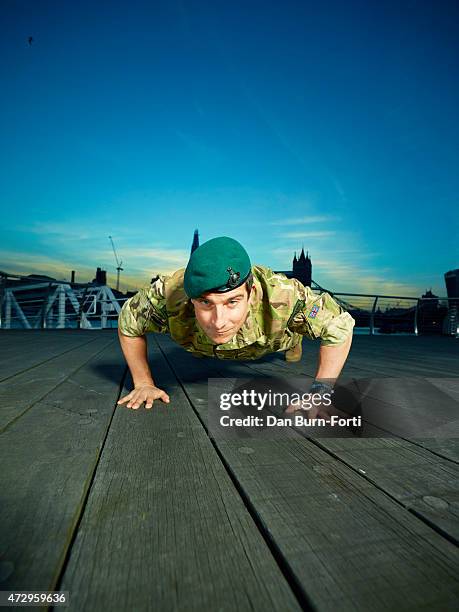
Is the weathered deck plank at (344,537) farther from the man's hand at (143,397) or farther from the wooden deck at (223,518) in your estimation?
the man's hand at (143,397)

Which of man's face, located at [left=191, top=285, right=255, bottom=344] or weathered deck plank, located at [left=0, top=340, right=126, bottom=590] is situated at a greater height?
man's face, located at [left=191, top=285, right=255, bottom=344]

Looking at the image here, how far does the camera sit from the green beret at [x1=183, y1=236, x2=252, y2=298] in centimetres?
143

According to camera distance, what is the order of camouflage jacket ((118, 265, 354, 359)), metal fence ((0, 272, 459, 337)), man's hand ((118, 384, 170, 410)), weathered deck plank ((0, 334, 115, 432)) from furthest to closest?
metal fence ((0, 272, 459, 337)), camouflage jacket ((118, 265, 354, 359)), man's hand ((118, 384, 170, 410)), weathered deck plank ((0, 334, 115, 432))

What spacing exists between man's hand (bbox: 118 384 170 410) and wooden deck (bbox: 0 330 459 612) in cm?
30

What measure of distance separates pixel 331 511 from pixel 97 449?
765mm

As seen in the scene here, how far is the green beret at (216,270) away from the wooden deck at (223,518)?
577 mm

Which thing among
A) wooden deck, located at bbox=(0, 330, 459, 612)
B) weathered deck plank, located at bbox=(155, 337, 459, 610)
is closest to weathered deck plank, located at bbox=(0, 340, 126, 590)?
wooden deck, located at bbox=(0, 330, 459, 612)

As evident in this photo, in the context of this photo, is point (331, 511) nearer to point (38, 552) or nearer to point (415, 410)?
point (38, 552)

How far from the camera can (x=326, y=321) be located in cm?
185

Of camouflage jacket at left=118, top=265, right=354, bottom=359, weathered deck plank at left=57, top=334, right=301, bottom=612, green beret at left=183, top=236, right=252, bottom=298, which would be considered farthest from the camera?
camouflage jacket at left=118, top=265, right=354, bottom=359

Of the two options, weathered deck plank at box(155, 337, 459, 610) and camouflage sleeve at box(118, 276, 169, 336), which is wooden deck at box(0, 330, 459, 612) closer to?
weathered deck plank at box(155, 337, 459, 610)

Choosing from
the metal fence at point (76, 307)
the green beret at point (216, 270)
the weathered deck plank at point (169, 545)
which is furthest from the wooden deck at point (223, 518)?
the metal fence at point (76, 307)

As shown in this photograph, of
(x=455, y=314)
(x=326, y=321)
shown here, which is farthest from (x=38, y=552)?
(x=455, y=314)

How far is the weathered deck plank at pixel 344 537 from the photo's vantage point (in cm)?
54
